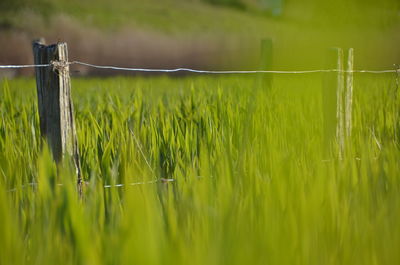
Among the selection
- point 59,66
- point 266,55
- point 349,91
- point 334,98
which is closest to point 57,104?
point 59,66

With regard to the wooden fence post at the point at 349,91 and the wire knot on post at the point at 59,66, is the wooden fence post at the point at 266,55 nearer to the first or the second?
the wooden fence post at the point at 349,91

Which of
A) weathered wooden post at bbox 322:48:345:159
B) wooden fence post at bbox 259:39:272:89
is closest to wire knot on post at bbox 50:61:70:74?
weathered wooden post at bbox 322:48:345:159

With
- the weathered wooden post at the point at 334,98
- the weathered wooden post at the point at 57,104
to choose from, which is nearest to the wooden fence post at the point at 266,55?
the weathered wooden post at the point at 334,98

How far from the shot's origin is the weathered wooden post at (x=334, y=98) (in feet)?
10.6

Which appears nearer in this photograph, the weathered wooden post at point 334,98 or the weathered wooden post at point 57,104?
the weathered wooden post at point 57,104

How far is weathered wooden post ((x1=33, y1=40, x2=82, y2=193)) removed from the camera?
7.20 ft

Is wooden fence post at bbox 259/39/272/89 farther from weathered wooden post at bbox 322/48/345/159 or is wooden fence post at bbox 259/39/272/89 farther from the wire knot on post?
the wire knot on post

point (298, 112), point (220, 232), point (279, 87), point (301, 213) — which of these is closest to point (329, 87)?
point (298, 112)

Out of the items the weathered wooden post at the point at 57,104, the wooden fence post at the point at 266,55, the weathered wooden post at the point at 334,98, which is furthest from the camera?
the wooden fence post at the point at 266,55

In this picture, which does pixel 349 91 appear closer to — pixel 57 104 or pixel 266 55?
pixel 266 55

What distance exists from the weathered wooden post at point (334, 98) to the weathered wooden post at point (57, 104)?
148 centimetres

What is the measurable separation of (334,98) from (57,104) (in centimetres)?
168

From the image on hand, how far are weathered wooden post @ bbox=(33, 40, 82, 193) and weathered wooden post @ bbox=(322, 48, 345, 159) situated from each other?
1479 millimetres

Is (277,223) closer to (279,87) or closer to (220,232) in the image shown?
(220,232)
